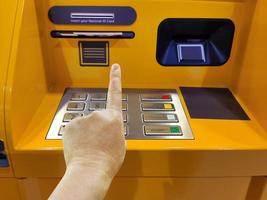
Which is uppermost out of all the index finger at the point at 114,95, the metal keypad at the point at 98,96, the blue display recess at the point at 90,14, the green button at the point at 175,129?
the blue display recess at the point at 90,14

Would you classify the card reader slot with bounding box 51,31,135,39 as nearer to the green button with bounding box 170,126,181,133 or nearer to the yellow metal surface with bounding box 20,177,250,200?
the green button with bounding box 170,126,181,133

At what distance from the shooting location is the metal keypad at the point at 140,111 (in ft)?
2.86

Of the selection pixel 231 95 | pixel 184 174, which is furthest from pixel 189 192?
pixel 231 95

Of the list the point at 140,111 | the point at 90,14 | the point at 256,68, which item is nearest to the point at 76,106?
the point at 140,111

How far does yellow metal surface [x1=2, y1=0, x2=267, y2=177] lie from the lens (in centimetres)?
82

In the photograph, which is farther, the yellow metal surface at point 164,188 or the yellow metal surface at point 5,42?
the yellow metal surface at point 164,188

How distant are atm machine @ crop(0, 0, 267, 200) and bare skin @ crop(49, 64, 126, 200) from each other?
0.58 ft

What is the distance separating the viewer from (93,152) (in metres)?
0.62

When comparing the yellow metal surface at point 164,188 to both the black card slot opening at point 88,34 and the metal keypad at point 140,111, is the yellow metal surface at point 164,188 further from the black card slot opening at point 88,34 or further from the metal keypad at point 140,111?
the black card slot opening at point 88,34

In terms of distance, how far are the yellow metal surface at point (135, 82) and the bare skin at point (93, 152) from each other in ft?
0.58

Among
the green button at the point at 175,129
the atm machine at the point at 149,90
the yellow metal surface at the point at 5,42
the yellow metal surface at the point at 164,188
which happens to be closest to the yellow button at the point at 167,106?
the atm machine at the point at 149,90

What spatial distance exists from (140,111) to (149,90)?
151 millimetres

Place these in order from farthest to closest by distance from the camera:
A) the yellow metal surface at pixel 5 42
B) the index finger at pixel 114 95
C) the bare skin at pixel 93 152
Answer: the yellow metal surface at pixel 5 42 < the index finger at pixel 114 95 < the bare skin at pixel 93 152

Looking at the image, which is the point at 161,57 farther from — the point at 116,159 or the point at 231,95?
the point at 116,159
